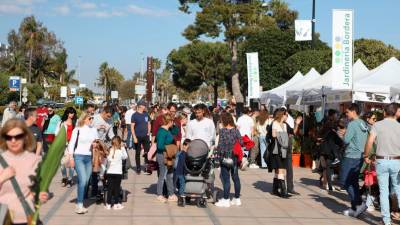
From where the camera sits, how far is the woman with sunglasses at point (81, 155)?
9.25 meters

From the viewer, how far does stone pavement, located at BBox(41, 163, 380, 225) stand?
8883 mm

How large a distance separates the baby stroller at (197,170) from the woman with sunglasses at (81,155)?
5.36 ft

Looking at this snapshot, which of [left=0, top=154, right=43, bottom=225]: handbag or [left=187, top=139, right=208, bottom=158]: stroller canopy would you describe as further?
[left=187, top=139, right=208, bottom=158]: stroller canopy

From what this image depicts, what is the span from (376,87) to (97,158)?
28.5 feet

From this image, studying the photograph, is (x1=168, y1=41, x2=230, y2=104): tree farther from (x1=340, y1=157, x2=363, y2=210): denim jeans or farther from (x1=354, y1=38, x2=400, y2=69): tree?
(x1=340, y1=157, x2=363, y2=210): denim jeans

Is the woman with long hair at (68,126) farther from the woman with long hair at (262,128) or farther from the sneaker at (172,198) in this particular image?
the woman with long hair at (262,128)

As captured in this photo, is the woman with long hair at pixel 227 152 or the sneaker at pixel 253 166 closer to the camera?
the woman with long hair at pixel 227 152

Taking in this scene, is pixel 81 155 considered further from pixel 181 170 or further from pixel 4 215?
pixel 4 215

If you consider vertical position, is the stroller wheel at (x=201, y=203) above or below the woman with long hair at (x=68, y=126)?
below

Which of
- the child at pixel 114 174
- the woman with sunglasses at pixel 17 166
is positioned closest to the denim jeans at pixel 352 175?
the child at pixel 114 174

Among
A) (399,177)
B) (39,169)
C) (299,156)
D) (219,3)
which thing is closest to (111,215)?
(399,177)

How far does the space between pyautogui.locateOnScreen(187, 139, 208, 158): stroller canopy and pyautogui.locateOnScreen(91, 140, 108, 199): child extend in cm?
142

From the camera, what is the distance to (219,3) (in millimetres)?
38156

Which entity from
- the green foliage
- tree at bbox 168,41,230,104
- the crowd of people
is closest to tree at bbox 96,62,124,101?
tree at bbox 168,41,230,104
